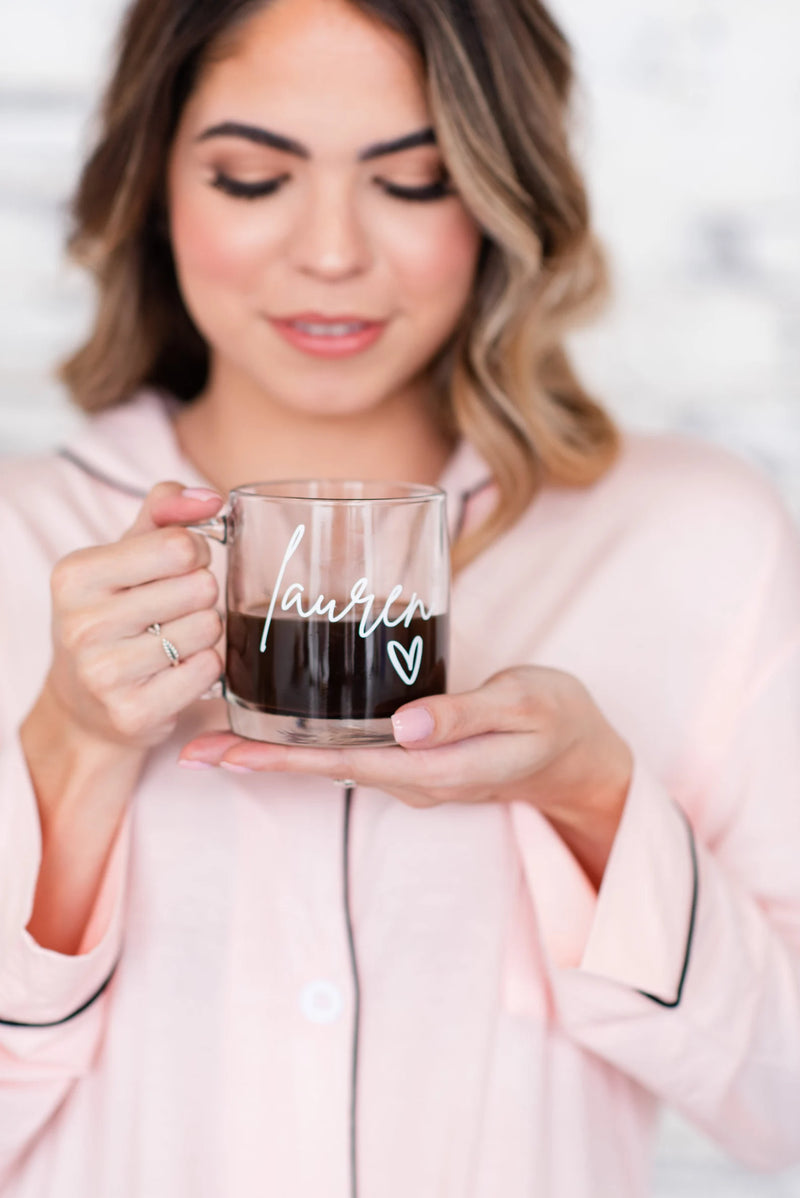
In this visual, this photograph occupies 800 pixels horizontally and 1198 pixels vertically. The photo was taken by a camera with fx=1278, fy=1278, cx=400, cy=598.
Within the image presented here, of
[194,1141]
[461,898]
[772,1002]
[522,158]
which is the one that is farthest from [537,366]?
[194,1141]

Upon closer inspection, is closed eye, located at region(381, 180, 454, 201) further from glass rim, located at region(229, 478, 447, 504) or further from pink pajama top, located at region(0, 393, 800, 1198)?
pink pajama top, located at region(0, 393, 800, 1198)

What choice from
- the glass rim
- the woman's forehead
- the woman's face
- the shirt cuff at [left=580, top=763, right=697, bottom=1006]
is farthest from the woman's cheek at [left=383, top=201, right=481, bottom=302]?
the shirt cuff at [left=580, top=763, right=697, bottom=1006]

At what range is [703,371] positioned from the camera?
2.16 m

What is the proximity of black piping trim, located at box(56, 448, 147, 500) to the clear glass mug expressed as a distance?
0.42m

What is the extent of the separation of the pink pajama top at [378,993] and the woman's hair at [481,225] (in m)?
0.38

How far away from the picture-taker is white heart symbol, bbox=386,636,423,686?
3.31 ft

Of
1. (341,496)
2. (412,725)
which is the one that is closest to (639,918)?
(412,725)

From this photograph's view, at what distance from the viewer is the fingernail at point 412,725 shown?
981 millimetres

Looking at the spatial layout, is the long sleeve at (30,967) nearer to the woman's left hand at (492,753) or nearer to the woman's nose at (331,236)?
the woman's left hand at (492,753)

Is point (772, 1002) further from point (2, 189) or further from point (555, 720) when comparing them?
point (2, 189)

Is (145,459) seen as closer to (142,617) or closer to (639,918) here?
(142,617)

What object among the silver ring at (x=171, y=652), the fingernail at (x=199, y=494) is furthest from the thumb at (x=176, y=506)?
the silver ring at (x=171, y=652)

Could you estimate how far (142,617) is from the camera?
103 cm

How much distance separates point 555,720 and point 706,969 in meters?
0.34
